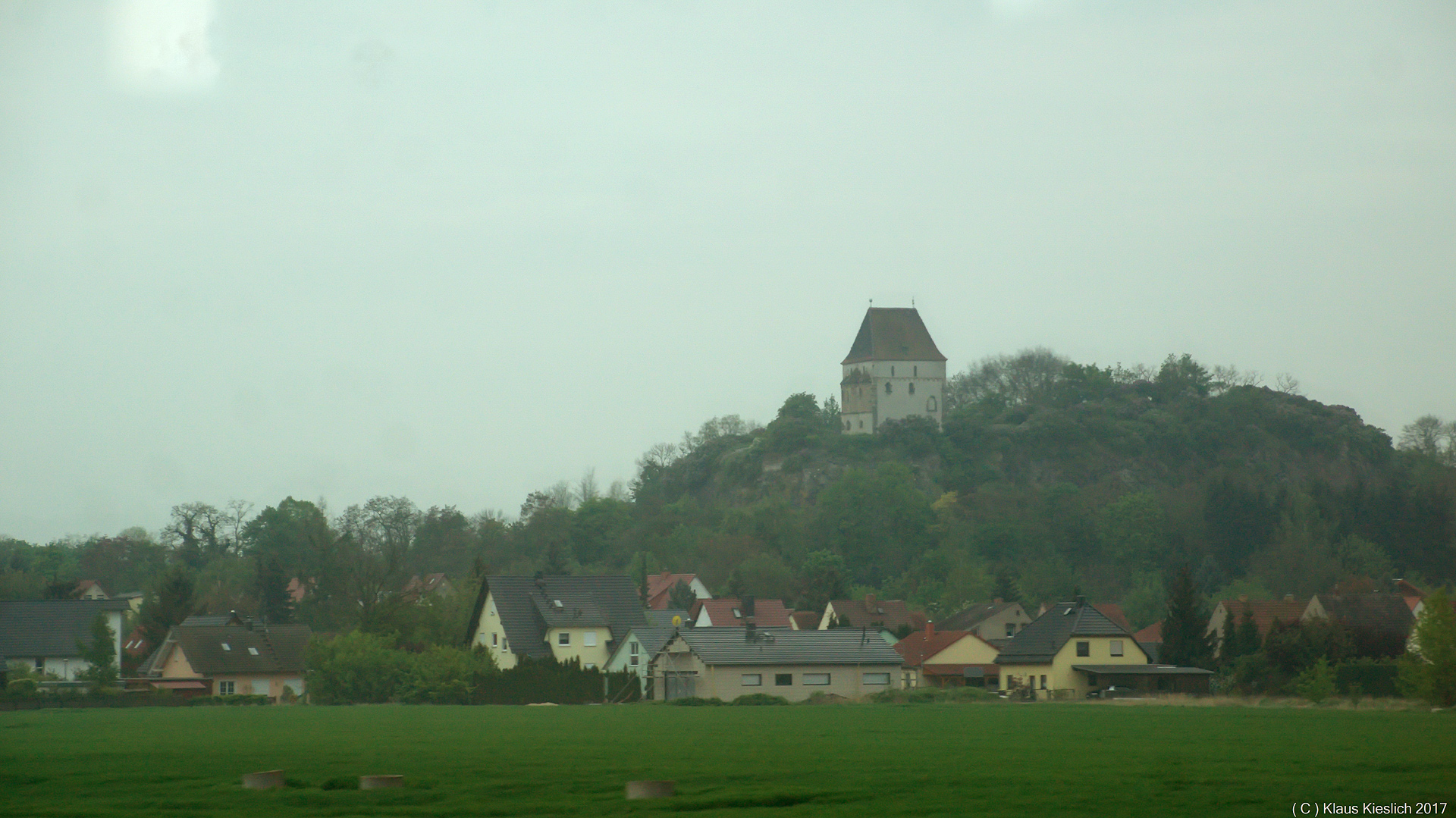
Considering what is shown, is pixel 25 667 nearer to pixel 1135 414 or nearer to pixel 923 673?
pixel 923 673

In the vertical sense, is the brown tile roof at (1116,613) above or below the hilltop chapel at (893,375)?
below

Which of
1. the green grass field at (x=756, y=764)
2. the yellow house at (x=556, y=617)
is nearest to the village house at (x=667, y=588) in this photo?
the yellow house at (x=556, y=617)

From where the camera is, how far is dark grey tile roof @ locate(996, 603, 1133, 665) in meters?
60.9

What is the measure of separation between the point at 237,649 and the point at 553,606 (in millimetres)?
15824

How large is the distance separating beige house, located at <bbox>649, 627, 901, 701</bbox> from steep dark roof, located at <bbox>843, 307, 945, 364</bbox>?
101 m

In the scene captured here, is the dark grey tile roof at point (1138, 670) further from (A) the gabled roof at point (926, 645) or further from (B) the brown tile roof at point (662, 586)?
(B) the brown tile roof at point (662, 586)

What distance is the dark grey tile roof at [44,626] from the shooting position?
70875 millimetres

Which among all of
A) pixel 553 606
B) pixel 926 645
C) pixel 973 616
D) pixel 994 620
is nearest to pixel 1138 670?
pixel 926 645

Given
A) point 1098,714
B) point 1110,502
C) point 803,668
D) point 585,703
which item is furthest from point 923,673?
point 1110,502

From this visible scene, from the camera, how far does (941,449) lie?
495 feet

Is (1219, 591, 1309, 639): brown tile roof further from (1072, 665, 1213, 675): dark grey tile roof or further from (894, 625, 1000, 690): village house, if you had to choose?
(1072, 665, 1213, 675): dark grey tile roof

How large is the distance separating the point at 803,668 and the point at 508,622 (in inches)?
540

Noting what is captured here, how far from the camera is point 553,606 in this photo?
63.0m

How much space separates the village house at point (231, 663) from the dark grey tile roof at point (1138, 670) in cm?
3325
